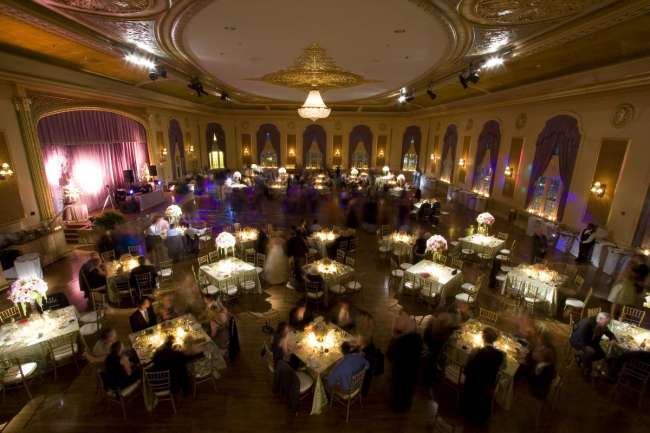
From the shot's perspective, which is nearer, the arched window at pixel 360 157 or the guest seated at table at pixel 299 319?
the guest seated at table at pixel 299 319

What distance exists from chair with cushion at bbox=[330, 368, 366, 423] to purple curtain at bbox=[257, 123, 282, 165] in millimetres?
24730

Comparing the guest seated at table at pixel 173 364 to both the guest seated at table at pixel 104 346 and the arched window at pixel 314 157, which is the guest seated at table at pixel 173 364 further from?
the arched window at pixel 314 157

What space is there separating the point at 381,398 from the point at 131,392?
3.97m

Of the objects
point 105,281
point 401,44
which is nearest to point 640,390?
point 401,44

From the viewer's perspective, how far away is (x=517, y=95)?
1354cm

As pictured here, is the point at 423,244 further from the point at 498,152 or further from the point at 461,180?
the point at 461,180

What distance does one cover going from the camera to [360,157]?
28500 mm

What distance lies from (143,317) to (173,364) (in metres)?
1.56

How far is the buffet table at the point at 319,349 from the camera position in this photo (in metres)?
5.11

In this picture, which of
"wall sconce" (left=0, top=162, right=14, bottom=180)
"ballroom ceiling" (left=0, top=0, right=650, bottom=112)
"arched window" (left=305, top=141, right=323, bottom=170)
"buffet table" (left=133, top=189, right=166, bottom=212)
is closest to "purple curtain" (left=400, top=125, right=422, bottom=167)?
"arched window" (left=305, top=141, right=323, bottom=170)

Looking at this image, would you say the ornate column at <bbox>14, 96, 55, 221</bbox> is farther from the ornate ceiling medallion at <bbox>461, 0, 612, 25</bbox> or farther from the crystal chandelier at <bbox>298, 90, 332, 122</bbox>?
the ornate ceiling medallion at <bbox>461, 0, 612, 25</bbox>

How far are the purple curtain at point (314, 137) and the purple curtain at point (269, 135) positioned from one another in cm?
220

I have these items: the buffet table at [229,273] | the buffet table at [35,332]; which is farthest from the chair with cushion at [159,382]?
the buffet table at [229,273]

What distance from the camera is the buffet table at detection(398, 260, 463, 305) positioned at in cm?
791
